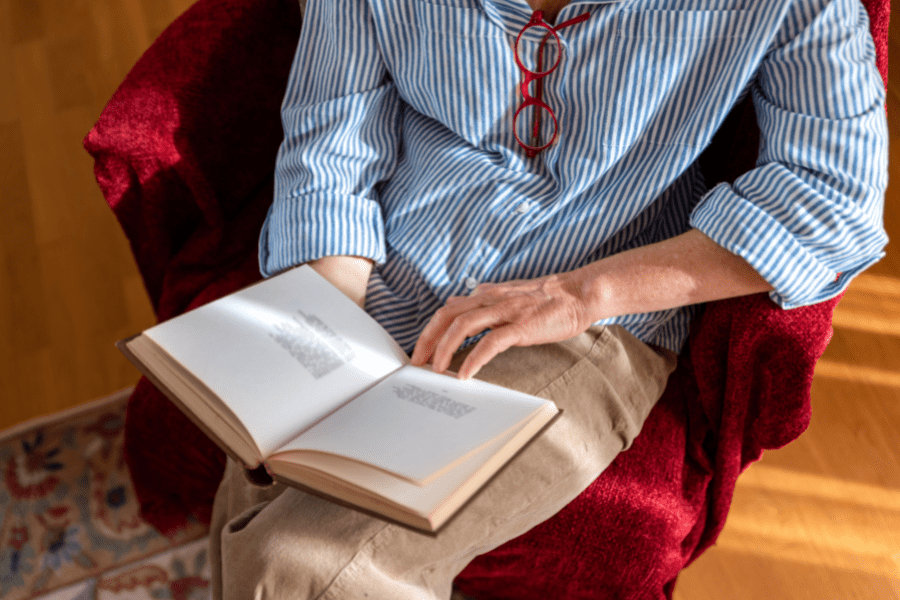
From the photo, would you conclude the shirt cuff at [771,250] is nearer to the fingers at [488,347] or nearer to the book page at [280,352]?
the fingers at [488,347]

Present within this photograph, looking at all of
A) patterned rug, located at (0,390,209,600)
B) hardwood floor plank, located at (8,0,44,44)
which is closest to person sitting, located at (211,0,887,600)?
patterned rug, located at (0,390,209,600)

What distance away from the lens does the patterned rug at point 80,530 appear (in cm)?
130

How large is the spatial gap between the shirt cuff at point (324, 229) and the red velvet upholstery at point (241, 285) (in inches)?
9.0

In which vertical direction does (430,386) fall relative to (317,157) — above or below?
below

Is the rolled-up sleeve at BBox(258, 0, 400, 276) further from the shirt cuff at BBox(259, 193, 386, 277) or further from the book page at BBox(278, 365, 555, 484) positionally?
the book page at BBox(278, 365, 555, 484)

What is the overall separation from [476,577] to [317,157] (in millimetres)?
698

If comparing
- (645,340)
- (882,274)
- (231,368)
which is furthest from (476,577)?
(882,274)

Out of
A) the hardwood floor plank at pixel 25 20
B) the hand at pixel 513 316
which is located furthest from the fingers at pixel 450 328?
the hardwood floor plank at pixel 25 20

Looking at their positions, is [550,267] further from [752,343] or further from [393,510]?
[393,510]

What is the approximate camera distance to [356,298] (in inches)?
39.9

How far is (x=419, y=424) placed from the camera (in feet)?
2.33

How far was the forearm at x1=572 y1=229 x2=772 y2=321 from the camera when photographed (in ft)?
2.85

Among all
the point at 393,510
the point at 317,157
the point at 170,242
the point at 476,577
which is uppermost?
the point at 317,157

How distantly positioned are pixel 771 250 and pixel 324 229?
0.58 metres
